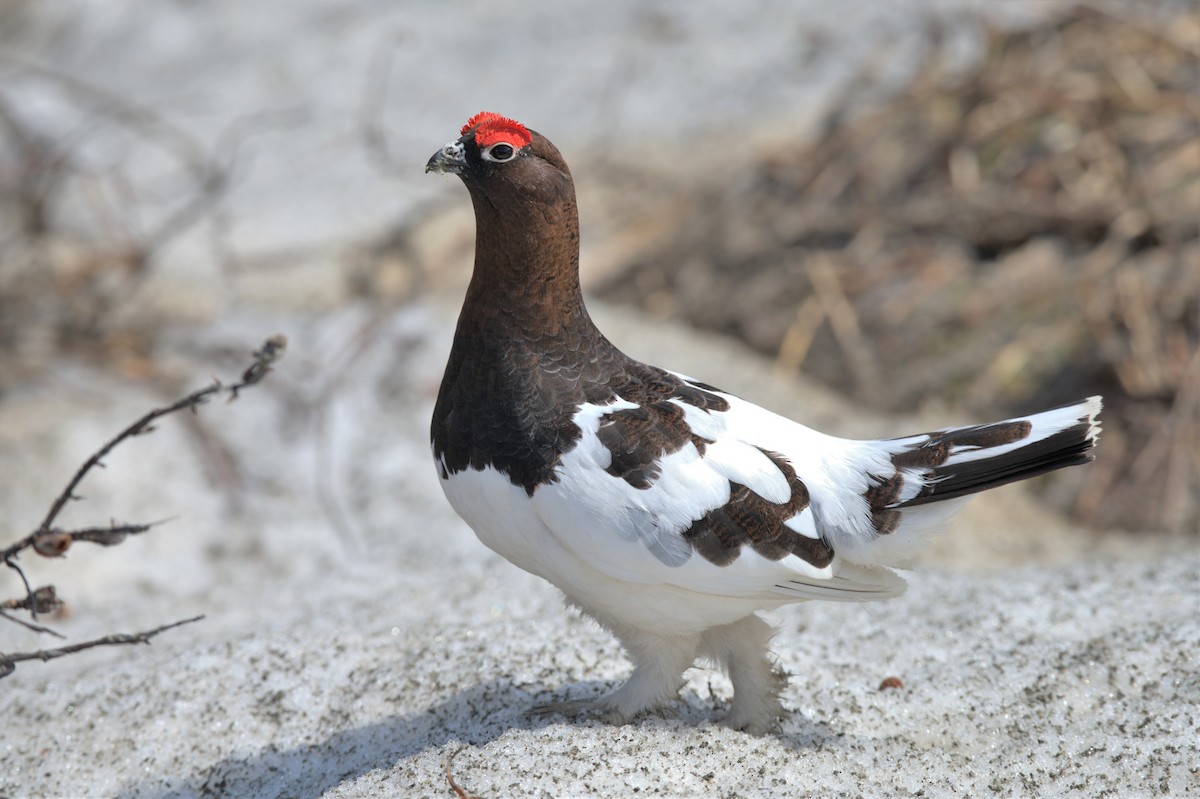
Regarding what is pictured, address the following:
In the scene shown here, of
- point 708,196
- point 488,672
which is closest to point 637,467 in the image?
point 488,672

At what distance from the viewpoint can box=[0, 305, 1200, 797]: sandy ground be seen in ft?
8.50

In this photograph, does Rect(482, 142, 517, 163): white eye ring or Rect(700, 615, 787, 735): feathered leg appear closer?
Rect(482, 142, 517, 163): white eye ring

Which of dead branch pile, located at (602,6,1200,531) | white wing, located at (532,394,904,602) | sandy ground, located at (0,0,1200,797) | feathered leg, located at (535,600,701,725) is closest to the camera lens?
white wing, located at (532,394,904,602)

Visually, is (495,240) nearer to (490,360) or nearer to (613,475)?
(490,360)

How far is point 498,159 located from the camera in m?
2.48

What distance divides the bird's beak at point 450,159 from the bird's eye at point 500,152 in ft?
0.19

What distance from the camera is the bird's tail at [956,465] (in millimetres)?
2479

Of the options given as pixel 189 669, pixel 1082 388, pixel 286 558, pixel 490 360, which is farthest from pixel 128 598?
pixel 1082 388

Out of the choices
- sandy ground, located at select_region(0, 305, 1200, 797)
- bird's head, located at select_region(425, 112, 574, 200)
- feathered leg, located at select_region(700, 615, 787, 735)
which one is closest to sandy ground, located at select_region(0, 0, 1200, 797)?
sandy ground, located at select_region(0, 305, 1200, 797)

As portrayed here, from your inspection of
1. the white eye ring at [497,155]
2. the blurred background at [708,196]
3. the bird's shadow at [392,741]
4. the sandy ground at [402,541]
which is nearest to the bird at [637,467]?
the white eye ring at [497,155]

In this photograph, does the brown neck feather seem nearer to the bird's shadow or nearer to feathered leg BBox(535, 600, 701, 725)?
feathered leg BBox(535, 600, 701, 725)

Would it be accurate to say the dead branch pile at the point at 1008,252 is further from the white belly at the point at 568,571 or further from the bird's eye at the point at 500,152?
the bird's eye at the point at 500,152

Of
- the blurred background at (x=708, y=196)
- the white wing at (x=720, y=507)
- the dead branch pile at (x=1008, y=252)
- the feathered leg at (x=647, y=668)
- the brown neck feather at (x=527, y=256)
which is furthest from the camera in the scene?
the blurred background at (x=708, y=196)

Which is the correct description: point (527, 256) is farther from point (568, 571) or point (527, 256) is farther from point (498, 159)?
point (568, 571)
